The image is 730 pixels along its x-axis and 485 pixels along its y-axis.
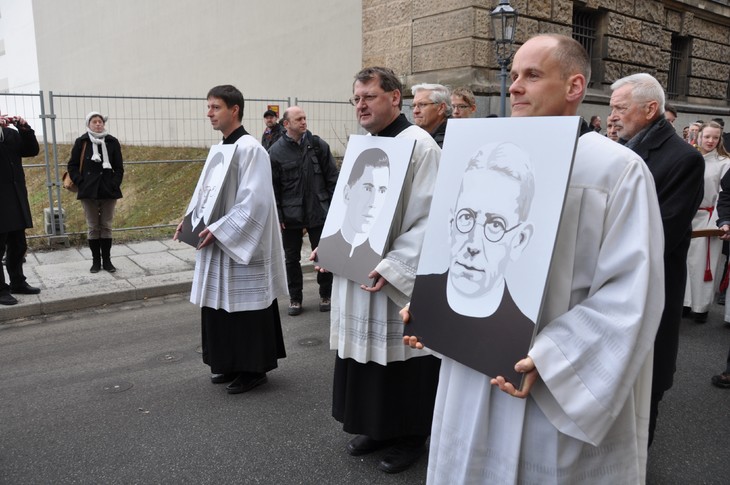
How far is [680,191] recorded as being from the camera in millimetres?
2783

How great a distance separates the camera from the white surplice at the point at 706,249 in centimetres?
572

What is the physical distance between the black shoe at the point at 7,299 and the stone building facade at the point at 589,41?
811 cm

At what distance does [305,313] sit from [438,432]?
4.15 meters

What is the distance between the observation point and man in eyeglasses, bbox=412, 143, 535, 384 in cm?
164

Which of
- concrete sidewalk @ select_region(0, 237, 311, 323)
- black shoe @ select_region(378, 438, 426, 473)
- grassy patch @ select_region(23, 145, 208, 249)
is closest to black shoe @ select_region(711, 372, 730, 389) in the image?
black shoe @ select_region(378, 438, 426, 473)

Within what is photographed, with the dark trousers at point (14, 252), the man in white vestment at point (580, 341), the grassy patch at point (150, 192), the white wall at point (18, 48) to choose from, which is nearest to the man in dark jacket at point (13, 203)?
the dark trousers at point (14, 252)

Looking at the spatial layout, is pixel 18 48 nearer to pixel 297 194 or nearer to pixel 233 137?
pixel 297 194

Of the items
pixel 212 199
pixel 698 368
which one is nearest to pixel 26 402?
pixel 212 199

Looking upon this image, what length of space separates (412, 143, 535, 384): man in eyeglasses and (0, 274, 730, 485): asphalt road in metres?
1.54

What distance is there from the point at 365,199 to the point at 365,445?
136 centimetres

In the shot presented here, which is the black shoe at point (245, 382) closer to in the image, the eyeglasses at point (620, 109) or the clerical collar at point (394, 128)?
the clerical collar at point (394, 128)

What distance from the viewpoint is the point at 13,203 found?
614 centimetres

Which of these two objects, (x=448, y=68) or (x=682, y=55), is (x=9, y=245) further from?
(x=682, y=55)

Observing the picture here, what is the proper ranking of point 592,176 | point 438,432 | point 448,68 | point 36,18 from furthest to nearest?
point 36,18 < point 448,68 < point 438,432 < point 592,176
